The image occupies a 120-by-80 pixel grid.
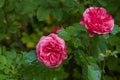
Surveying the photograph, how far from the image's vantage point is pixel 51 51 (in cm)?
176

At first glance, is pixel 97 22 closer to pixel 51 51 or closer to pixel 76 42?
pixel 76 42

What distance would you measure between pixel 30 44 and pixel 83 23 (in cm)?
123

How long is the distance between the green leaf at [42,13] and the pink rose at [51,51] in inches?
16.4

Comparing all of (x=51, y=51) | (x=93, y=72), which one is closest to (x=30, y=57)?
(x=51, y=51)

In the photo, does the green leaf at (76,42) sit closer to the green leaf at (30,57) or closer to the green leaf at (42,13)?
the green leaf at (30,57)

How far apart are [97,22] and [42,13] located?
0.50 metres

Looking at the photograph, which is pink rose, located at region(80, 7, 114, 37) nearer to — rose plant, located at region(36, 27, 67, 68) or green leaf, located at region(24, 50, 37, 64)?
rose plant, located at region(36, 27, 67, 68)

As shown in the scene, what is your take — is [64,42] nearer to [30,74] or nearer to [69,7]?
[30,74]

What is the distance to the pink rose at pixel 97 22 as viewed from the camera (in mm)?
1778

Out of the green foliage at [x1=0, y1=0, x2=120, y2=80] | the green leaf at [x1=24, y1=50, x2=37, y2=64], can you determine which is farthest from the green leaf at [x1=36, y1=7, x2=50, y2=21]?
the green leaf at [x1=24, y1=50, x2=37, y2=64]

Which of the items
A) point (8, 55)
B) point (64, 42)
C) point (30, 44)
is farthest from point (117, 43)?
point (30, 44)

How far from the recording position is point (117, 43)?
7.11 ft

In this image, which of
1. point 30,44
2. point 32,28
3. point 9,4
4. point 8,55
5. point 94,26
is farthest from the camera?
point 32,28

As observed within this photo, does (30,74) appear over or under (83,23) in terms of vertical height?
under
